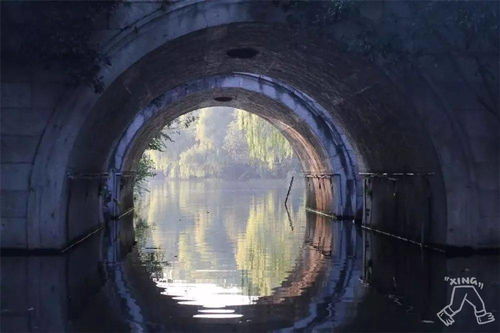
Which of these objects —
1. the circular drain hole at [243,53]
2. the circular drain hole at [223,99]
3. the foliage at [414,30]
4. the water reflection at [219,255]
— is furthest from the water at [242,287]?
the circular drain hole at [223,99]

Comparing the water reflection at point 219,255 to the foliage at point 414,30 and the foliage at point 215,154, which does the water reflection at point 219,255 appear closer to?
the foliage at point 414,30

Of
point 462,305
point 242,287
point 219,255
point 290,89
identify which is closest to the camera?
point 462,305

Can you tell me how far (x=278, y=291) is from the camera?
8898mm

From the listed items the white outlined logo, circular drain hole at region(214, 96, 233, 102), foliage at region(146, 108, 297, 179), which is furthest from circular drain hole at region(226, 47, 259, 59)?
foliage at region(146, 108, 297, 179)

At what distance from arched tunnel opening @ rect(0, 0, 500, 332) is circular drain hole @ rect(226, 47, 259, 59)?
9 centimetres

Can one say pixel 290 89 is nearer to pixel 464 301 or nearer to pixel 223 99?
pixel 223 99

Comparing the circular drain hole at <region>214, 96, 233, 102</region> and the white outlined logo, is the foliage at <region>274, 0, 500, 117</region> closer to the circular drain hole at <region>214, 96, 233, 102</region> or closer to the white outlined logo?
the white outlined logo

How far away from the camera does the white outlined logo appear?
7219mm

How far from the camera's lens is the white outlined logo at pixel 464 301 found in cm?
722

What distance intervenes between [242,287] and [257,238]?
623cm

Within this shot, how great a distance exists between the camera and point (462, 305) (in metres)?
7.88

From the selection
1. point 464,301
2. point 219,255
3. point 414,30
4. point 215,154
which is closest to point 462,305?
point 464,301

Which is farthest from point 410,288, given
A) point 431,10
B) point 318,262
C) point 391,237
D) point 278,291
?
point 391,237

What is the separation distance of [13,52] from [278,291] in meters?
6.44
